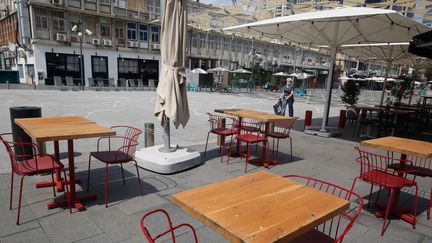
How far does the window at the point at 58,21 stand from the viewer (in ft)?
89.7

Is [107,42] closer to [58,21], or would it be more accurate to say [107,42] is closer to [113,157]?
[58,21]

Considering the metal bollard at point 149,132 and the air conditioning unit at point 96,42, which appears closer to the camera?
the metal bollard at point 149,132

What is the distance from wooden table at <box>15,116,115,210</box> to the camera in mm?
3188

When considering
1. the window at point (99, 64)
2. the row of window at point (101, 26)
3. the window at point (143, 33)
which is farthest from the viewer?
the window at point (143, 33)

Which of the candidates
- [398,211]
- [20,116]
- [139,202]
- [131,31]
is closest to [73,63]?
[131,31]

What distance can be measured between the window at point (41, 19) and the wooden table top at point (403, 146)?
30998mm

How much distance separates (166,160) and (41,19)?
28777mm

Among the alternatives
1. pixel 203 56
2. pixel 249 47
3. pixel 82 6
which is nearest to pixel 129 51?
pixel 82 6

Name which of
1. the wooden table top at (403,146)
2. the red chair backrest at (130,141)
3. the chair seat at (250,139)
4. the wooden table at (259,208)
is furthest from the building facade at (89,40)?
the wooden table at (259,208)

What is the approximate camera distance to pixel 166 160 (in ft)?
16.4

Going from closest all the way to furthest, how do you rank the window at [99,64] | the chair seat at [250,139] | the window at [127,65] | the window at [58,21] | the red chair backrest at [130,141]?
the red chair backrest at [130,141], the chair seat at [250,139], the window at [58,21], the window at [99,64], the window at [127,65]

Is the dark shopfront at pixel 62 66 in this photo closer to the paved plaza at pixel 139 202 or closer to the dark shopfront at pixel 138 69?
the dark shopfront at pixel 138 69

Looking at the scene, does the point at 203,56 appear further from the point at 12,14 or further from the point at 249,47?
the point at 12,14

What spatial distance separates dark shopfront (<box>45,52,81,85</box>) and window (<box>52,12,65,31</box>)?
8.54 feet
